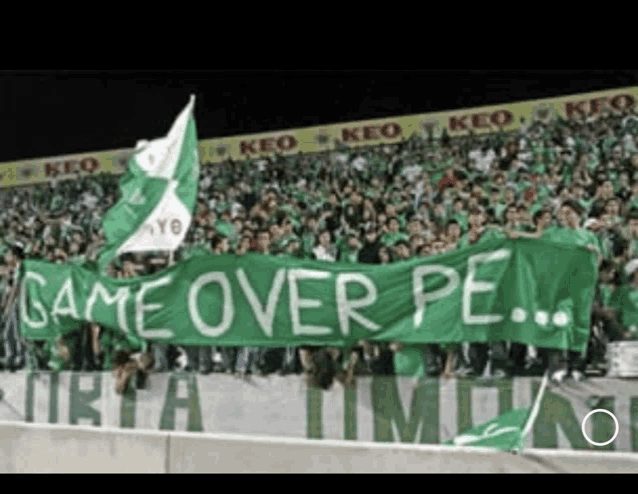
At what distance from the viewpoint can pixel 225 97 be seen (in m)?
12.2

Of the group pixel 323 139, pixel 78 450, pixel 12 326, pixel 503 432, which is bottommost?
pixel 78 450

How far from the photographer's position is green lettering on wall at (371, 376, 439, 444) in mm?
7594

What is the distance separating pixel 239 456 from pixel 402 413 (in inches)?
49.8

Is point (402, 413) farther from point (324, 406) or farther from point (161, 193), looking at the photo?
point (161, 193)

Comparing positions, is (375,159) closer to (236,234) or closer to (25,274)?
(236,234)

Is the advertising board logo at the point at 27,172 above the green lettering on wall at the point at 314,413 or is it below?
above

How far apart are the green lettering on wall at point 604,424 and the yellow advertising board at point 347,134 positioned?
4.04m

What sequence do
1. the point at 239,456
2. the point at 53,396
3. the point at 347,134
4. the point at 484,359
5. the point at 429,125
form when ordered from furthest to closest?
the point at 347,134, the point at 429,125, the point at 53,396, the point at 239,456, the point at 484,359

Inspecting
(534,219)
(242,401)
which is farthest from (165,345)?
(534,219)

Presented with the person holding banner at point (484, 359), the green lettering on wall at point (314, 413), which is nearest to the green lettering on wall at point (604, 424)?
the person holding banner at point (484, 359)

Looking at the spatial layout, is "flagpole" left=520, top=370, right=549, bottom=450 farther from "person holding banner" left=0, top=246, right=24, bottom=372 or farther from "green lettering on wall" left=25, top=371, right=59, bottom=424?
"person holding banner" left=0, top=246, right=24, bottom=372

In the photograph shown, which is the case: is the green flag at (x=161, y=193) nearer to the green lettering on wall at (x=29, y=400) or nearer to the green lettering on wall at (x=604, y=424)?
the green lettering on wall at (x=29, y=400)

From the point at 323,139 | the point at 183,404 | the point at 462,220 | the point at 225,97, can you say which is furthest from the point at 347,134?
the point at 183,404

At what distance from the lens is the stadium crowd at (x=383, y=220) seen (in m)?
7.64
